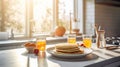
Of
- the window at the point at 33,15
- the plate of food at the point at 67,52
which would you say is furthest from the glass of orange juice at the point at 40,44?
the window at the point at 33,15

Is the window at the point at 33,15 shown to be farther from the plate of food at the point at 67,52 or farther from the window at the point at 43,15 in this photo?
the plate of food at the point at 67,52

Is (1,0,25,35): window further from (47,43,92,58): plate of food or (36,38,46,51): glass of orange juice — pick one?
(47,43,92,58): plate of food

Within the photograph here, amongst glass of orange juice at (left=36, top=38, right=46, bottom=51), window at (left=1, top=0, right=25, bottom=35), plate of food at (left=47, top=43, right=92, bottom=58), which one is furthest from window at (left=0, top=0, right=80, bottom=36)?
plate of food at (left=47, top=43, right=92, bottom=58)

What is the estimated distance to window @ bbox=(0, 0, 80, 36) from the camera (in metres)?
2.35

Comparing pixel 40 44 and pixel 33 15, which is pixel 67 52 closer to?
pixel 40 44

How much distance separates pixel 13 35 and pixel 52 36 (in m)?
0.64

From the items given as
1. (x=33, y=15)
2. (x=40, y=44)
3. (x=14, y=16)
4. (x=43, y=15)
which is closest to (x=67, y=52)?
(x=40, y=44)

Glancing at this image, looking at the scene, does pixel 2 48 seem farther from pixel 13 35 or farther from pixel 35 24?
pixel 35 24

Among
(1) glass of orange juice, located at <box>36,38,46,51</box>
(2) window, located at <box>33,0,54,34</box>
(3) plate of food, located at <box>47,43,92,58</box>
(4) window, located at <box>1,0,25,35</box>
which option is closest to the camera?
(3) plate of food, located at <box>47,43,92,58</box>

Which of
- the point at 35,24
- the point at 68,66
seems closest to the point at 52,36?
the point at 35,24

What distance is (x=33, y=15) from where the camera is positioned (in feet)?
8.62

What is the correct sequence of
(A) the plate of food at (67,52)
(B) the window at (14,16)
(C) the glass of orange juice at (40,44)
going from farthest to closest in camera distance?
(B) the window at (14,16), (C) the glass of orange juice at (40,44), (A) the plate of food at (67,52)

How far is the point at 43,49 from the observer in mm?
1354

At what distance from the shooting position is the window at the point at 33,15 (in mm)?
→ 2352
